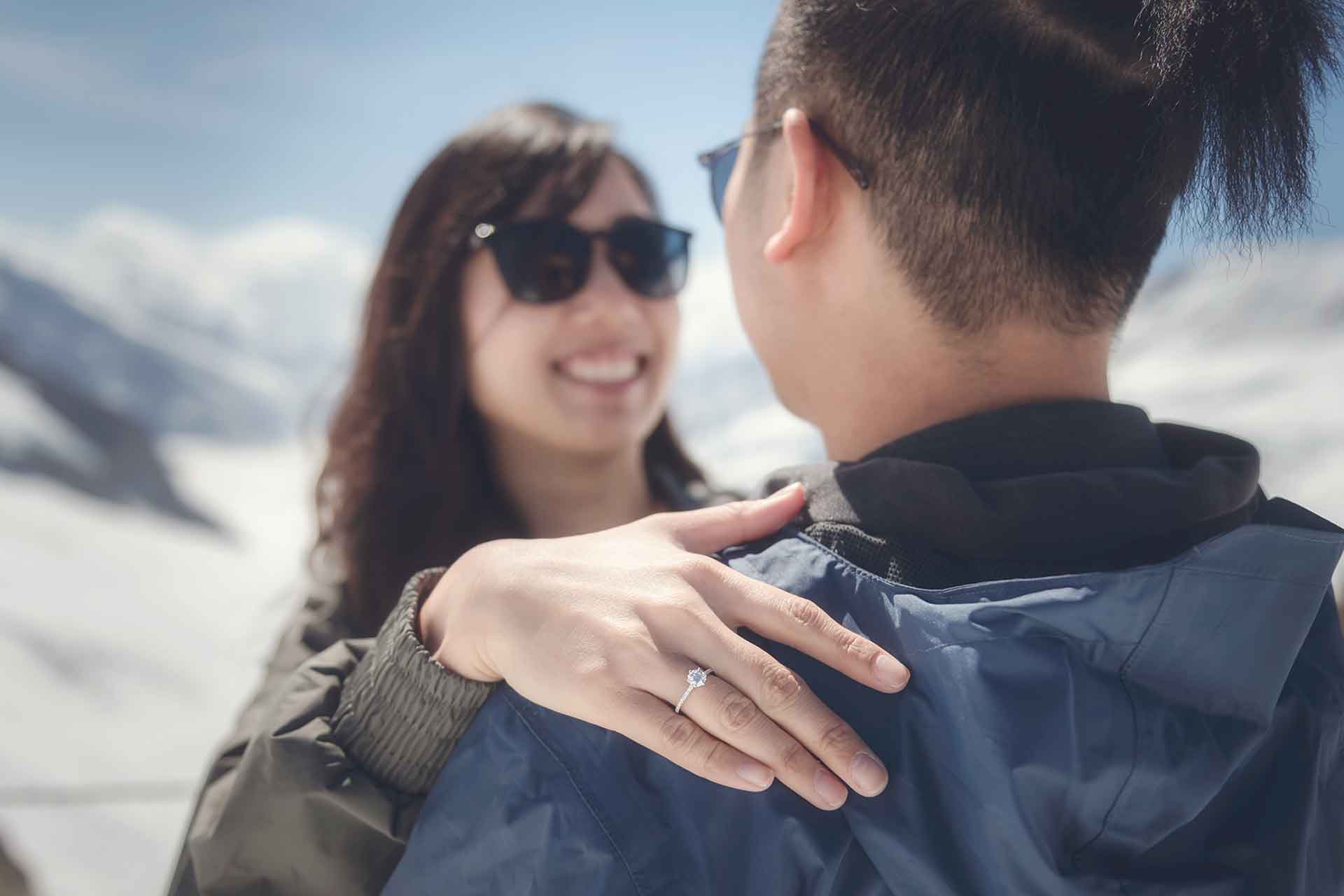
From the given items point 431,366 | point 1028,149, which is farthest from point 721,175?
point 431,366

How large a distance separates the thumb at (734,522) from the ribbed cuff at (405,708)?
239mm

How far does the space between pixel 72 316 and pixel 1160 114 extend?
25.9 feet

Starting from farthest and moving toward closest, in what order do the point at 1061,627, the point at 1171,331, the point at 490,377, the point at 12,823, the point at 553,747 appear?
the point at 1171,331, the point at 12,823, the point at 490,377, the point at 553,747, the point at 1061,627

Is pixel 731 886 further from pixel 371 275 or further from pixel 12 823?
pixel 12 823

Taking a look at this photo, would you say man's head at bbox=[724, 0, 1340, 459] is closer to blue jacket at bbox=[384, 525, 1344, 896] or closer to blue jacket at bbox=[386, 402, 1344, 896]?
blue jacket at bbox=[386, 402, 1344, 896]

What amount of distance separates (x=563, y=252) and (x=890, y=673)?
4.81 feet

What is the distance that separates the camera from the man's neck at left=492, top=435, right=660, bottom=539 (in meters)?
2.25

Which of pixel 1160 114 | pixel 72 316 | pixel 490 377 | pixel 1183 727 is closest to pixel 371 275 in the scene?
pixel 490 377

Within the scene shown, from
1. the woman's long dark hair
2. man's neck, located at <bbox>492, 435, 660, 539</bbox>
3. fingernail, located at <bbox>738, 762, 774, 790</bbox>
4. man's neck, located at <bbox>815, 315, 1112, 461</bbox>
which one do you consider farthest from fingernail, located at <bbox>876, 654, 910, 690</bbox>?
man's neck, located at <bbox>492, 435, 660, 539</bbox>

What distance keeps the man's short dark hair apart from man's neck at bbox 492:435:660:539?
1.44m

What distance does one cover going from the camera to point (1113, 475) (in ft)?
2.65

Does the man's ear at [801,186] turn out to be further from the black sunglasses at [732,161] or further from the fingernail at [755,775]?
the fingernail at [755,775]

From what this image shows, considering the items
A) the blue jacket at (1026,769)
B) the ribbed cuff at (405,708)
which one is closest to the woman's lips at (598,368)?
the ribbed cuff at (405,708)

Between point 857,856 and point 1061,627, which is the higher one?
point 1061,627
